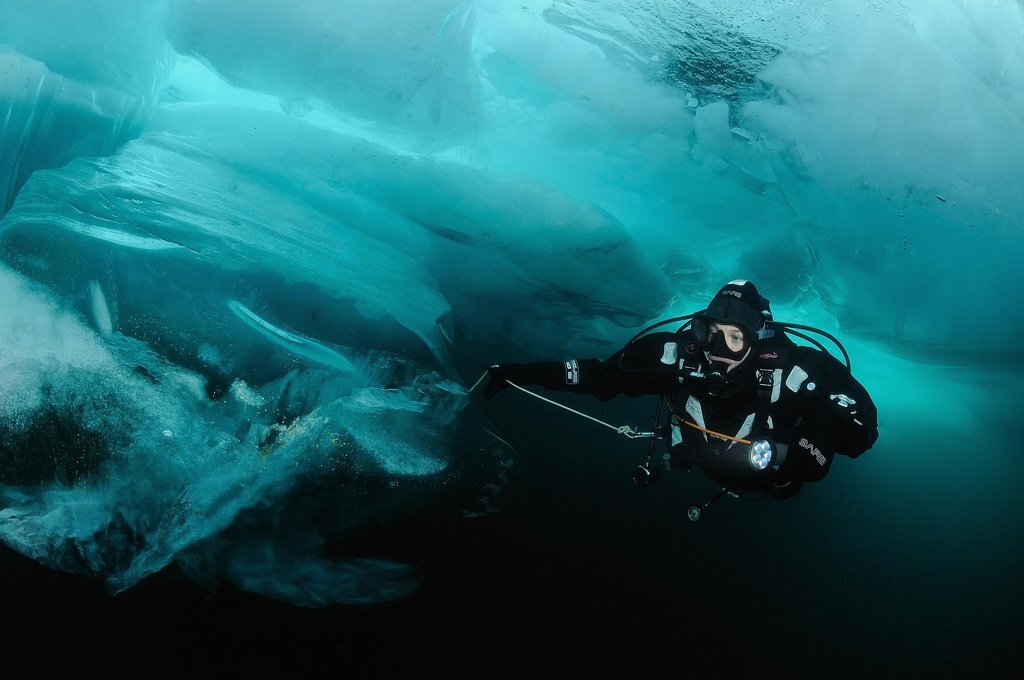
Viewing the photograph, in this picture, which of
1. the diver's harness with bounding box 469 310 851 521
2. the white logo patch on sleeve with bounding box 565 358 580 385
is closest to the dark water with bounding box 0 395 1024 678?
the diver's harness with bounding box 469 310 851 521

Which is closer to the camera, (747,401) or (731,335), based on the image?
(731,335)

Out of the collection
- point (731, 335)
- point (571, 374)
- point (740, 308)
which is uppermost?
point (740, 308)

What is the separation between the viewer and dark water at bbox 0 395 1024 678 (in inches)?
119

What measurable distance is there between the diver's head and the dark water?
2.48 meters

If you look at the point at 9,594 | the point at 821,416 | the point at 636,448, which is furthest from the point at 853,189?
the point at 9,594

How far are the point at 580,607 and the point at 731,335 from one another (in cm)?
281

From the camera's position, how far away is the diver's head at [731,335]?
325cm

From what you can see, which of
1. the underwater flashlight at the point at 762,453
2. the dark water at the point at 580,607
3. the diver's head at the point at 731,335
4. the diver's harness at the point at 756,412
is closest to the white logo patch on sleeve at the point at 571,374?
the diver's harness at the point at 756,412

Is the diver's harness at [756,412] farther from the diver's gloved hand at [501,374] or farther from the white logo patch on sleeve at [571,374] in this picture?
the white logo patch on sleeve at [571,374]

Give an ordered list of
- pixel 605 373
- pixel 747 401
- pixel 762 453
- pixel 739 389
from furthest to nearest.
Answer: pixel 605 373 < pixel 747 401 < pixel 739 389 < pixel 762 453

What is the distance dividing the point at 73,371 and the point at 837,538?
11201 mm

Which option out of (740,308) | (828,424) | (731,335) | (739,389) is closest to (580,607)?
(739,389)

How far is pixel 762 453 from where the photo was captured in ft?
10.0

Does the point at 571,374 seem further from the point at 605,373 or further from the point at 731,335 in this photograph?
the point at 731,335
